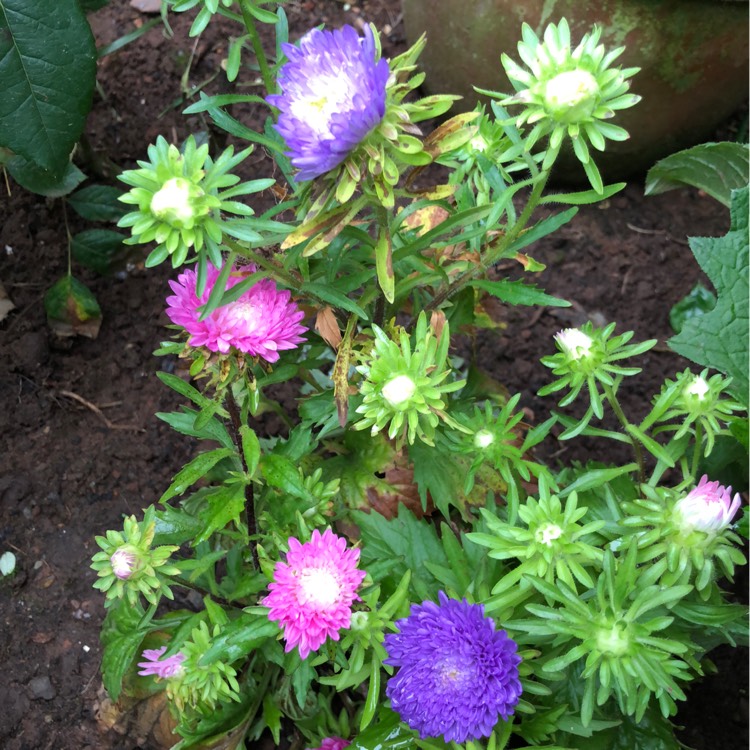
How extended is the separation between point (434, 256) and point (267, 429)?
0.72 metres

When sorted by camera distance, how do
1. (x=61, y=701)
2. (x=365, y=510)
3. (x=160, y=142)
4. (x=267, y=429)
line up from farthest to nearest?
1. (x=267, y=429)
2. (x=61, y=701)
3. (x=365, y=510)
4. (x=160, y=142)

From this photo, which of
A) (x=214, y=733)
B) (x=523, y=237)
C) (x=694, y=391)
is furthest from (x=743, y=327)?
A: (x=214, y=733)

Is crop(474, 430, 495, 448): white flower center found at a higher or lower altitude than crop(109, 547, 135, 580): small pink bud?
higher

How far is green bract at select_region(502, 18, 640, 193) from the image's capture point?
918 millimetres

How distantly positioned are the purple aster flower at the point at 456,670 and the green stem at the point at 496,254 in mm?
473

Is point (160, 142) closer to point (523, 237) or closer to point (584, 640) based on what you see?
point (523, 237)

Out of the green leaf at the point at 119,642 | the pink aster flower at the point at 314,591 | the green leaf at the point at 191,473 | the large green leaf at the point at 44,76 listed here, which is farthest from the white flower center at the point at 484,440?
the large green leaf at the point at 44,76

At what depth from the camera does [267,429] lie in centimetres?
186

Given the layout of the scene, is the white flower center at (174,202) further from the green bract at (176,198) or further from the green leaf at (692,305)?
the green leaf at (692,305)

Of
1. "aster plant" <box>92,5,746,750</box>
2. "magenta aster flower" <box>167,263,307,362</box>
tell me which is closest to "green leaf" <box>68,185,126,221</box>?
"aster plant" <box>92,5,746,750</box>

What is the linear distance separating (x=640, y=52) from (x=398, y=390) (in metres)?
1.19

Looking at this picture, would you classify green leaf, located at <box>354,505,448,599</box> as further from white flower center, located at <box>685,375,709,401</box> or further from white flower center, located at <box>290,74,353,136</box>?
white flower center, located at <box>290,74,353,136</box>

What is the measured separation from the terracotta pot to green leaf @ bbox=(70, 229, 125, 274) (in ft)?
2.93

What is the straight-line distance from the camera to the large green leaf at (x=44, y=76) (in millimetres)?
1518
